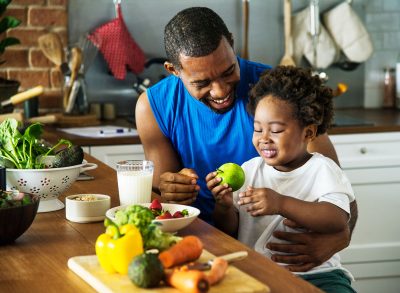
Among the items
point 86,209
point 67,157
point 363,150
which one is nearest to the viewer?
point 86,209

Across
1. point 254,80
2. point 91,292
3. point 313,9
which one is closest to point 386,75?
point 313,9

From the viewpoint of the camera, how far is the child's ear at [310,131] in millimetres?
2551

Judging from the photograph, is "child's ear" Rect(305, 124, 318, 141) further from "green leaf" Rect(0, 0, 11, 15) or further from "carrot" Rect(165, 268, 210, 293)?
"green leaf" Rect(0, 0, 11, 15)

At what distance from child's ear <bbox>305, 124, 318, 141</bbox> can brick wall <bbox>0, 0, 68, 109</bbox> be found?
7.51 ft

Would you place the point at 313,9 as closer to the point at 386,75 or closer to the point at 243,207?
the point at 386,75

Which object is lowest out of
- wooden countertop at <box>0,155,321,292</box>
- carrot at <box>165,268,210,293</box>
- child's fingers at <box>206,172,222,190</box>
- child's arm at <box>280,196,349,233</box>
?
child's arm at <box>280,196,349,233</box>

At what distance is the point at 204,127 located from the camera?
9.41ft

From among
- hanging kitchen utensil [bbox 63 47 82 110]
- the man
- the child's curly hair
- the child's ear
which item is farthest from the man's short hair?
hanging kitchen utensil [bbox 63 47 82 110]

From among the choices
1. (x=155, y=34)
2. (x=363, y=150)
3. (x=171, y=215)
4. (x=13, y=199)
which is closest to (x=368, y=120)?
(x=363, y=150)

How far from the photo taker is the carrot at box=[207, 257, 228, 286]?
1517mm

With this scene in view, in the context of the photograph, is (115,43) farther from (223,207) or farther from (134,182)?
(134,182)

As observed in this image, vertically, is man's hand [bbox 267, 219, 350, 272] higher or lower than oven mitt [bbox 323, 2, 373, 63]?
lower

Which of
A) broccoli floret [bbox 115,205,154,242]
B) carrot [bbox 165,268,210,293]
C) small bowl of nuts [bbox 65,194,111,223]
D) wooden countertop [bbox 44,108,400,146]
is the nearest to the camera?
carrot [bbox 165,268,210,293]

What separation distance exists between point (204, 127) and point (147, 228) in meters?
1.21
